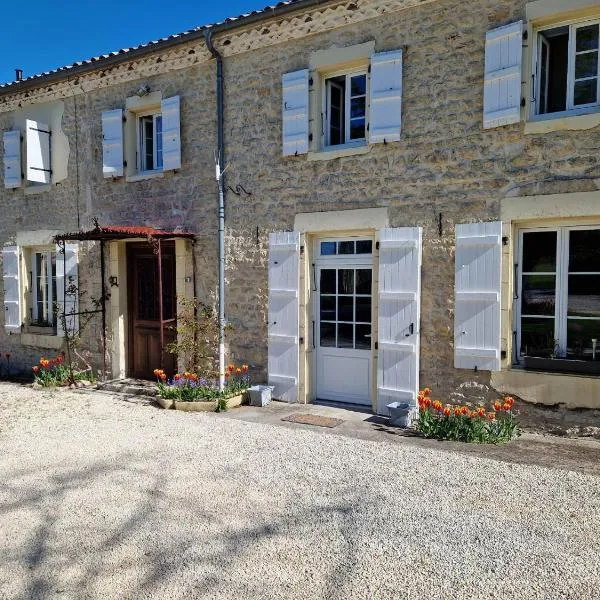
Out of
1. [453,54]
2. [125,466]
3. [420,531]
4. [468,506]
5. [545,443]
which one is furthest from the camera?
[453,54]

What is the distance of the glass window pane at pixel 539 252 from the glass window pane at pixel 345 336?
2.16 m

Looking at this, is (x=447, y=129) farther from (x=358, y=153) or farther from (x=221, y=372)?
(x=221, y=372)

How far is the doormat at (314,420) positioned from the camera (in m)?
5.92

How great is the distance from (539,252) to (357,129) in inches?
104

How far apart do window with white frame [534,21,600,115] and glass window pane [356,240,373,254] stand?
2.27m

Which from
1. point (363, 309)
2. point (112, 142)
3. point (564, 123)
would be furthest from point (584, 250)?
point (112, 142)

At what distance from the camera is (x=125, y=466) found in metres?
4.62

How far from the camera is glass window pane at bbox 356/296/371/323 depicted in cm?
656

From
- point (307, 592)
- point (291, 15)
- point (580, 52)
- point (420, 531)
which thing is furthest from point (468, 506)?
point (291, 15)

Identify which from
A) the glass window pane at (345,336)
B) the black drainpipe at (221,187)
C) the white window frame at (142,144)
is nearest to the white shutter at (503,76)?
the glass window pane at (345,336)

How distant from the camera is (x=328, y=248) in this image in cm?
680

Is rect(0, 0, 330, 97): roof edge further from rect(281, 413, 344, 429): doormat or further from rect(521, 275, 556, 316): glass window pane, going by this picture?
rect(281, 413, 344, 429): doormat

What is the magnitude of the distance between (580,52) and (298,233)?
352cm

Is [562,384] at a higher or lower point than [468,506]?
higher
